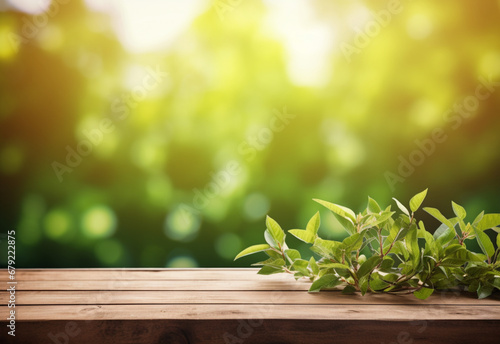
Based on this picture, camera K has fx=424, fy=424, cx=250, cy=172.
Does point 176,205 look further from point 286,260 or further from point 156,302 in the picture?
point 156,302

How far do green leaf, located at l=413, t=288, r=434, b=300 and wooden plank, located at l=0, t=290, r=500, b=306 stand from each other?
0.4 inches

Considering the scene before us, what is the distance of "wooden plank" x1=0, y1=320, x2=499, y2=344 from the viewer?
2.88ft

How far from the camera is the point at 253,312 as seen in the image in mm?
940

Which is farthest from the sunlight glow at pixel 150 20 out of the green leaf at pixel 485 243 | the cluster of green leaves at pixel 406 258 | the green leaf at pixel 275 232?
the green leaf at pixel 485 243

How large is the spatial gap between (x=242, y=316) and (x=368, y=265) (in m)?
0.39

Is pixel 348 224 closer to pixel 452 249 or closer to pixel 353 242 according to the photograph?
pixel 353 242

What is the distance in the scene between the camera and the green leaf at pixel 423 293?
106cm

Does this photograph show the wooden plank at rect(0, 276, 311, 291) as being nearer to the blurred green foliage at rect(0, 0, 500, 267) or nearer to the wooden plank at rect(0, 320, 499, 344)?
the wooden plank at rect(0, 320, 499, 344)

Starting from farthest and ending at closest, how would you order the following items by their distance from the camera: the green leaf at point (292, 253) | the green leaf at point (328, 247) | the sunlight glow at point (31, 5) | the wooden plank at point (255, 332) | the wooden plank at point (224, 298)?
the sunlight glow at point (31, 5) < the green leaf at point (292, 253) < the green leaf at point (328, 247) < the wooden plank at point (224, 298) < the wooden plank at point (255, 332)

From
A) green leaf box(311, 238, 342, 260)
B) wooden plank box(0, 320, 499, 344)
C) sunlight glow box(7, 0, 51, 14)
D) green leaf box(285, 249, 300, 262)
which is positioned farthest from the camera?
sunlight glow box(7, 0, 51, 14)

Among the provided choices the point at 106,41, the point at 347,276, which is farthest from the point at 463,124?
the point at 106,41

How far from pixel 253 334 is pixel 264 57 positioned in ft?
3.69

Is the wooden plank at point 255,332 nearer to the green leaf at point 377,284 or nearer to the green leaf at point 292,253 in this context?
the green leaf at point 377,284

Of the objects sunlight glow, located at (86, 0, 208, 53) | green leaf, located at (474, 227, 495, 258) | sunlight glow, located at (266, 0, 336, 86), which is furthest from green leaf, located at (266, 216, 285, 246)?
sunlight glow, located at (86, 0, 208, 53)
